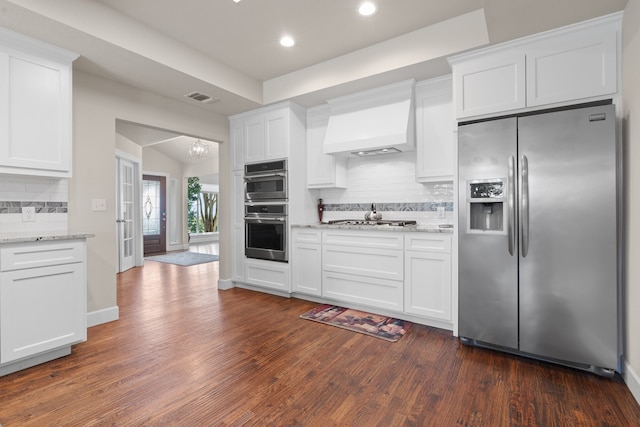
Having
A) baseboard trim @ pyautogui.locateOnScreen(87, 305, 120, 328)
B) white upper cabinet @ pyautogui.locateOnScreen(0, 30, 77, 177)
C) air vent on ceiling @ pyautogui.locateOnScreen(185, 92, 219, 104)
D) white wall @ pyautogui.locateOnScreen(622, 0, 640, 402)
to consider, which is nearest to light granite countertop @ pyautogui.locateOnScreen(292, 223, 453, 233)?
white wall @ pyautogui.locateOnScreen(622, 0, 640, 402)

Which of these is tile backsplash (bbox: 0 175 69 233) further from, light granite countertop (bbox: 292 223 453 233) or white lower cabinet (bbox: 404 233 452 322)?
white lower cabinet (bbox: 404 233 452 322)

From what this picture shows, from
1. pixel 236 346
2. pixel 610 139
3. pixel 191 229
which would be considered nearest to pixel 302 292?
pixel 236 346

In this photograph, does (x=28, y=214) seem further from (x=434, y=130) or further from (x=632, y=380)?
(x=632, y=380)

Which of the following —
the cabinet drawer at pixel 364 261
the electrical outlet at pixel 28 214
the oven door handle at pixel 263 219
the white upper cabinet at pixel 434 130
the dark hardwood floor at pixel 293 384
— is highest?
the white upper cabinet at pixel 434 130

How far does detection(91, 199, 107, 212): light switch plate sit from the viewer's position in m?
3.17

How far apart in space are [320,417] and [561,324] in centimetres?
177

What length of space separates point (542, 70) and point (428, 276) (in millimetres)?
1894

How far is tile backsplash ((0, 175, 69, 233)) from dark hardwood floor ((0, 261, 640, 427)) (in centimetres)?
106

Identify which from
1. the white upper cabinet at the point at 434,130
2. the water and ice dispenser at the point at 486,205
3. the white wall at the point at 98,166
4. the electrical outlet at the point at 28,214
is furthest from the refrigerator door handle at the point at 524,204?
the electrical outlet at the point at 28,214

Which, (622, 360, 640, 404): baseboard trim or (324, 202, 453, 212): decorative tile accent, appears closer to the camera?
(622, 360, 640, 404): baseboard trim

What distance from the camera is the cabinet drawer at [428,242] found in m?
2.92

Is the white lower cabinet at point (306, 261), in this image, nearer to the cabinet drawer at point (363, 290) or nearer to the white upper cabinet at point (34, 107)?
the cabinet drawer at point (363, 290)

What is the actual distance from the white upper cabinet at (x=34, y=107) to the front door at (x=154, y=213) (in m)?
6.12

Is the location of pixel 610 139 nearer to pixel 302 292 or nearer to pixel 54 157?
pixel 302 292
